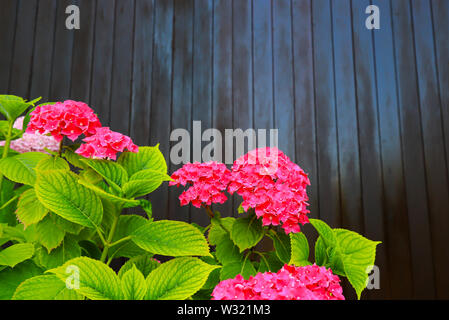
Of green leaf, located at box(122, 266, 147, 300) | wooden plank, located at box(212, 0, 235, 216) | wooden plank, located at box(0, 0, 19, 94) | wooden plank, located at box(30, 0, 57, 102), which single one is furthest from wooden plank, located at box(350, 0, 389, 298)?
wooden plank, located at box(0, 0, 19, 94)

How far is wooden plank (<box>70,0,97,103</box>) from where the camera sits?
1688mm

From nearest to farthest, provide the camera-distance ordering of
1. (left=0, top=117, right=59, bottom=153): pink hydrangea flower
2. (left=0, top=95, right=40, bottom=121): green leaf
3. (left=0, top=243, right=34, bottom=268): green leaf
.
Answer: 1. (left=0, top=243, right=34, bottom=268): green leaf
2. (left=0, top=95, right=40, bottom=121): green leaf
3. (left=0, top=117, right=59, bottom=153): pink hydrangea flower

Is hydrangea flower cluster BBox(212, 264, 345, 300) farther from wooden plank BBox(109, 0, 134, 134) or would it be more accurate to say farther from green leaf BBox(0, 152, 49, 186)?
wooden plank BBox(109, 0, 134, 134)

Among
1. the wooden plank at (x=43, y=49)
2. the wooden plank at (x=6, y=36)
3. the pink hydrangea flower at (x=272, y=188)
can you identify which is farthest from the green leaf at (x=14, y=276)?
the wooden plank at (x=6, y=36)

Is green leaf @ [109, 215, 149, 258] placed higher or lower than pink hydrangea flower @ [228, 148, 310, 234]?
lower

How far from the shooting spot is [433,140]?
1523mm

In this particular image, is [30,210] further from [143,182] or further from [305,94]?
[305,94]

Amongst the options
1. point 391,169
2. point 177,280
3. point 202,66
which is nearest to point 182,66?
point 202,66

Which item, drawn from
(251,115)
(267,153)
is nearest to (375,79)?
(251,115)

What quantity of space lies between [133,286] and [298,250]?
30 centimetres

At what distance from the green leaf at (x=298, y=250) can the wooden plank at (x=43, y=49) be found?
62.0 inches

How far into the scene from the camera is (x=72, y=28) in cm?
174

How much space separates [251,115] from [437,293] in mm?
1113

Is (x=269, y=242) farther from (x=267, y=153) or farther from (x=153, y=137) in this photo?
(x=267, y=153)
